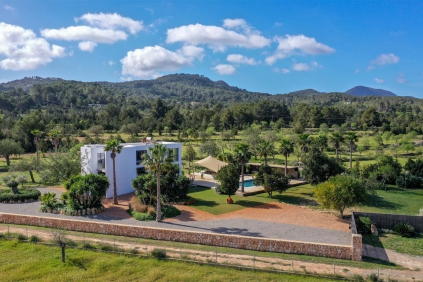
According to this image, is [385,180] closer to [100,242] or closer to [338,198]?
[338,198]

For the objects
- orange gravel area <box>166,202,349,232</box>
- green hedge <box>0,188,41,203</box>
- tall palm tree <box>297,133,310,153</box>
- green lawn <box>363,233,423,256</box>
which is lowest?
green lawn <box>363,233,423,256</box>

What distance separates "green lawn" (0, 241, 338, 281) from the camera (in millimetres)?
17516

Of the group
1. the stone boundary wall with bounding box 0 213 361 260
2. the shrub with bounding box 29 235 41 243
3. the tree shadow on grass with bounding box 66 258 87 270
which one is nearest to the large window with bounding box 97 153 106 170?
the stone boundary wall with bounding box 0 213 361 260

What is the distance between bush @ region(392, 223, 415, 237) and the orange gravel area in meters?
3.47

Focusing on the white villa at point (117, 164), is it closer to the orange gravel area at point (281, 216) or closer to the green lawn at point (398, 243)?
the orange gravel area at point (281, 216)

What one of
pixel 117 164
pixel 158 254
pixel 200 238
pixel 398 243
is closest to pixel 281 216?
pixel 398 243

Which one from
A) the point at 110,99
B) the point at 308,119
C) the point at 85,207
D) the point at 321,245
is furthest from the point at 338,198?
the point at 110,99

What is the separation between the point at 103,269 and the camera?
1858 centimetres

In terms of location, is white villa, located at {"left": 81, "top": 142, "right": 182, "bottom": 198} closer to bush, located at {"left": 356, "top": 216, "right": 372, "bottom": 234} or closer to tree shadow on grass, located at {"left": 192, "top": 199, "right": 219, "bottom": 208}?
tree shadow on grass, located at {"left": 192, "top": 199, "right": 219, "bottom": 208}

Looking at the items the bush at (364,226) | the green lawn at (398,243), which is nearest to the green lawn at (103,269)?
the green lawn at (398,243)

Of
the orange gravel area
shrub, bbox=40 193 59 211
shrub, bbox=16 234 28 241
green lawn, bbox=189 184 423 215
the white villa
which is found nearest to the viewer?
shrub, bbox=16 234 28 241

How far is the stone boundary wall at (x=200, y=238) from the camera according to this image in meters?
20.4

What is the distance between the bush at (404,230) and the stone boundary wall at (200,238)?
7479 millimetres

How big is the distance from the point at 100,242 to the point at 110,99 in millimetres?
174076
